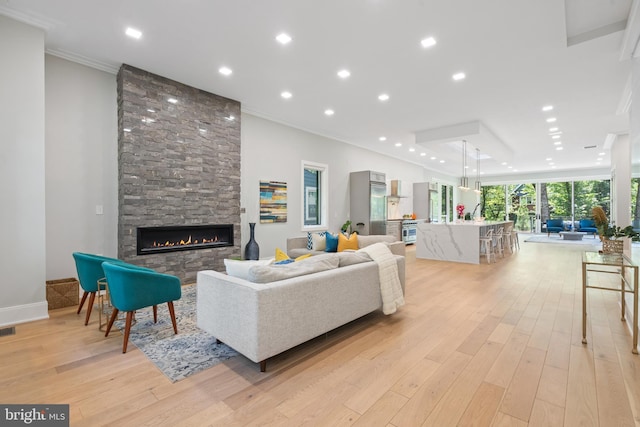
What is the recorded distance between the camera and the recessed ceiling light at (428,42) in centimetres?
357

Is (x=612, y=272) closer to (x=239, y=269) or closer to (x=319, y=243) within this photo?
(x=239, y=269)

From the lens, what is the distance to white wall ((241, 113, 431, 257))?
6230 mm

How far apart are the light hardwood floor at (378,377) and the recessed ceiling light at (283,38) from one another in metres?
3.46

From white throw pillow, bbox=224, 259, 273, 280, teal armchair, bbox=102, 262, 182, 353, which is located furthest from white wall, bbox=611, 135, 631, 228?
teal armchair, bbox=102, 262, 182, 353

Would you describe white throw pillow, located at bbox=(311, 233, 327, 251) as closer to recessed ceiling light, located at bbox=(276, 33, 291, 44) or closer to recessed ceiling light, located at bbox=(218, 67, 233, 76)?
recessed ceiling light, located at bbox=(218, 67, 233, 76)

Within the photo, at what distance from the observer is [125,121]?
4262mm

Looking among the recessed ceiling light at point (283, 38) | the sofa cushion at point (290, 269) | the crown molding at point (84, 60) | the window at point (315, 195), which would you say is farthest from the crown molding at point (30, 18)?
the window at point (315, 195)

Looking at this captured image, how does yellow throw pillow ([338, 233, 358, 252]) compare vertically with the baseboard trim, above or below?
above

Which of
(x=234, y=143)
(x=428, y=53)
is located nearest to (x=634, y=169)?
(x=428, y=53)

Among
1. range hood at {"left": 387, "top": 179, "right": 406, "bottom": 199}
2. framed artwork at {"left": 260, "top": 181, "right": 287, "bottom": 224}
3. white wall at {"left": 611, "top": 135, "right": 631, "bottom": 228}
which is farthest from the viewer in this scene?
range hood at {"left": 387, "top": 179, "right": 406, "bottom": 199}

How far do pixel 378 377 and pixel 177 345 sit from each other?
6.08 feet

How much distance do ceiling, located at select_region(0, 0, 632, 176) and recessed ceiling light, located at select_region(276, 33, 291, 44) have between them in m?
0.06

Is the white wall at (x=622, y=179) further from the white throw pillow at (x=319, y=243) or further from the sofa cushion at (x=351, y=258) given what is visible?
the sofa cushion at (x=351, y=258)

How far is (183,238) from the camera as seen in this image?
5.01 metres
